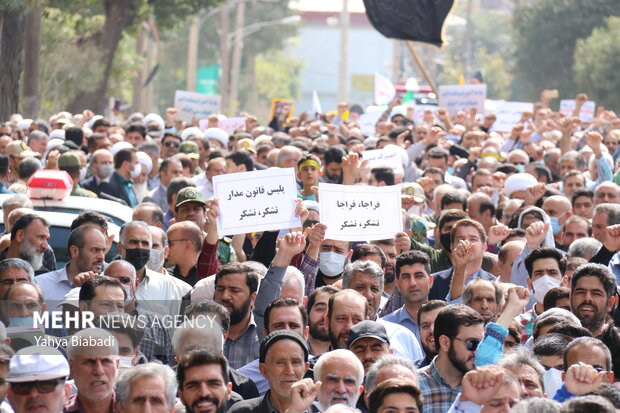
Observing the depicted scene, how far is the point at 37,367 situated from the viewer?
6.27m

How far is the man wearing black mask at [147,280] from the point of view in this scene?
29.0 feet

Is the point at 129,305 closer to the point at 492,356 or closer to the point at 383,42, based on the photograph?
the point at 492,356

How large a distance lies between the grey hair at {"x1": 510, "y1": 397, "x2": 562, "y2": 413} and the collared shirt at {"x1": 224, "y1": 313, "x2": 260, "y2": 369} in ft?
8.24

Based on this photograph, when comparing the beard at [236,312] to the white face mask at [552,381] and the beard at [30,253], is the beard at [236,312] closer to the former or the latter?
the white face mask at [552,381]

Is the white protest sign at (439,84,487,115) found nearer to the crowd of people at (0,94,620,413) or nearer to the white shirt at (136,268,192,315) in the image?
the crowd of people at (0,94,620,413)

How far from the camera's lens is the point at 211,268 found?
10031 mm

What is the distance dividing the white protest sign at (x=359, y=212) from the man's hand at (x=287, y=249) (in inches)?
47.6

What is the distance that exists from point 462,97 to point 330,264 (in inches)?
519

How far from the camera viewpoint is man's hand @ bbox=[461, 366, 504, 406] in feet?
21.8

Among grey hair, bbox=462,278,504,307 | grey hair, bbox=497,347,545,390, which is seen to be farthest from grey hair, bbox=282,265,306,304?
grey hair, bbox=497,347,545,390

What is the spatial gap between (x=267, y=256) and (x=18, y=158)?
16.6 feet

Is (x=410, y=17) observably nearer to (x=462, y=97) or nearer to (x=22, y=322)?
(x=462, y=97)

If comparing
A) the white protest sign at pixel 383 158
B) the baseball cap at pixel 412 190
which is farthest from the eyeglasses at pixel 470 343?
the white protest sign at pixel 383 158

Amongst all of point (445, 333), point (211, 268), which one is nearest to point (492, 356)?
point (445, 333)
